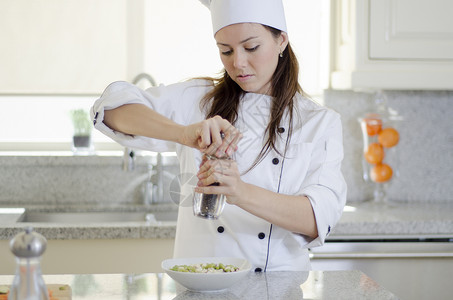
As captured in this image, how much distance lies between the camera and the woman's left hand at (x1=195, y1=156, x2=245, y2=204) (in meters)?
1.54

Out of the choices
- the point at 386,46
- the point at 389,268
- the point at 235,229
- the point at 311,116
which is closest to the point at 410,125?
the point at 386,46

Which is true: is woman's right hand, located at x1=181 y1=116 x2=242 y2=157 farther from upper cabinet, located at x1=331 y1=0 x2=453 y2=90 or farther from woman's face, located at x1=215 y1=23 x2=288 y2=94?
upper cabinet, located at x1=331 y1=0 x2=453 y2=90

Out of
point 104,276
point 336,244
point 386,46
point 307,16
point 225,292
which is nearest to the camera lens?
point 225,292

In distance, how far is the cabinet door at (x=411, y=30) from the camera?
2896 millimetres

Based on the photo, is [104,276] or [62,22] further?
[62,22]

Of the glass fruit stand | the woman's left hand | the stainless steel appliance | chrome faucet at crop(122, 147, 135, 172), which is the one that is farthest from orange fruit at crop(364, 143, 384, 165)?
the woman's left hand

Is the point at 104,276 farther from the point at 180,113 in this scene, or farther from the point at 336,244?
the point at 336,244

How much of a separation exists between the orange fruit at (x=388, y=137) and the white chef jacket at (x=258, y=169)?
47.9 inches

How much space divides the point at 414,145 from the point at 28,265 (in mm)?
2592

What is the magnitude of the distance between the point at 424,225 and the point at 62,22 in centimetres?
190

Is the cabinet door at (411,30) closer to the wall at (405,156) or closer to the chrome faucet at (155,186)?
the wall at (405,156)

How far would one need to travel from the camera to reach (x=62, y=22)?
127 inches

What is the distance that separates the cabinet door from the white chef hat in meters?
1.13

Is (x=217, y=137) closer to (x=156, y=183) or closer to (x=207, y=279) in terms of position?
(x=207, y=279)
